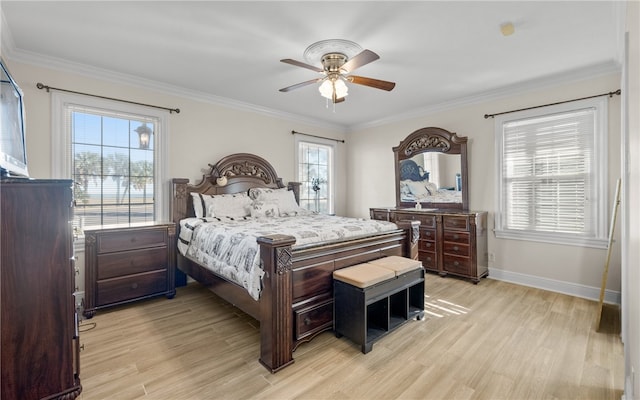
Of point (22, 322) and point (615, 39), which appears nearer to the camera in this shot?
point (22, 322)

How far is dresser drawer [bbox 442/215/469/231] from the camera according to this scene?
3906 mm

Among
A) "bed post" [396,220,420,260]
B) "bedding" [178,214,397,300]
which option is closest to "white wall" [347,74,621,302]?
"bed post" [396,220,420,260]

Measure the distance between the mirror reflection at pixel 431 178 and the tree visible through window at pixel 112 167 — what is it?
3839 mm

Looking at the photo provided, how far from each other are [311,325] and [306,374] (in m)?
0.37

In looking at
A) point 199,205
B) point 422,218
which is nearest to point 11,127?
point 199,205

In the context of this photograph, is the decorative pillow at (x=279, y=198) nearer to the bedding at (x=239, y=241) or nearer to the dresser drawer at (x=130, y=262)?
the bedding at (x=239, y=241)

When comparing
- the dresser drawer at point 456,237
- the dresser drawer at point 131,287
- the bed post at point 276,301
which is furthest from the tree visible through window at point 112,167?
the dresser drawer at point 456,237

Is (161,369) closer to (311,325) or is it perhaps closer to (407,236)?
(311,325)

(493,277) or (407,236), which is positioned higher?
(407,236)

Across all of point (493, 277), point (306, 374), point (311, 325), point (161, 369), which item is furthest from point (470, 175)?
point (161, 369)

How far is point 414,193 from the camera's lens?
493cm

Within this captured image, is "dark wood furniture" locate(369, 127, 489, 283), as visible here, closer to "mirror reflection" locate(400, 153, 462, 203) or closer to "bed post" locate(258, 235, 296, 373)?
"mirror reflection" locate(400, 153, 462, 203)

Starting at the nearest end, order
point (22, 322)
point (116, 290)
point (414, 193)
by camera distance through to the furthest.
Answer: point (22, 322) < point (116, 290) < point (414, 193)

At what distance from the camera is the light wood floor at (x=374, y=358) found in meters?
1.81
